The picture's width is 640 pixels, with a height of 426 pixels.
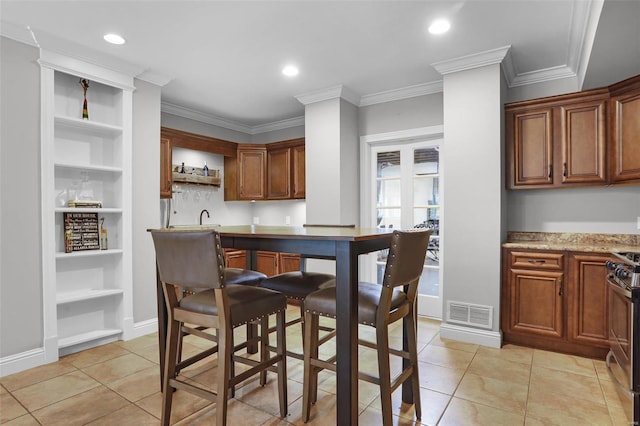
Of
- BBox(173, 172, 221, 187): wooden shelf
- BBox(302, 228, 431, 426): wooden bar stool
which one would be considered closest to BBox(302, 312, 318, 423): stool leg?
BBox(302, 228, 431, 426): wooden bar stool

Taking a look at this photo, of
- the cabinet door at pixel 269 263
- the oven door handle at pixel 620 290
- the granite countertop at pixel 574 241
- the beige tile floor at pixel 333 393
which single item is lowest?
the beige tile floor at pixel 333 393

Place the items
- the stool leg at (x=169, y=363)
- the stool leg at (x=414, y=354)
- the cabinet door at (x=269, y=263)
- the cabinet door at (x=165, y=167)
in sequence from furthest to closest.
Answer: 1. the cabinet door at (x=269, y=263)
2. the cabinet door at (x=165, y=167)
3. the stool leg at (x=414, y=354)
4. the stool leg at (x=169, y=363)

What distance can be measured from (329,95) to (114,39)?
7.28 feet

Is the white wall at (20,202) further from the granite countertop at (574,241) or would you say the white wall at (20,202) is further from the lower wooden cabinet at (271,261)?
the granite countertop at (574,241)

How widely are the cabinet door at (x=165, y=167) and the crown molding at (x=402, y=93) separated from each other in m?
2.47

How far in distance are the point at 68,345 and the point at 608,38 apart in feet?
15.8

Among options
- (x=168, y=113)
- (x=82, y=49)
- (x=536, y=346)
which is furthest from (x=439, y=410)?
(x=168, y=113)

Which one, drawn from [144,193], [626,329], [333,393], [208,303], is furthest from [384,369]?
[144,193]

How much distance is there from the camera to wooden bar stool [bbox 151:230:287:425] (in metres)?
1.71

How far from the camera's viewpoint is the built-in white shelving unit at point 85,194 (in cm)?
294

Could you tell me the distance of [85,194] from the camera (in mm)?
3289

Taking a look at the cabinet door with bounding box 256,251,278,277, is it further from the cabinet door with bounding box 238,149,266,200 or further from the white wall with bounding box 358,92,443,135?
the white wall with bounding box 358,92,443,135

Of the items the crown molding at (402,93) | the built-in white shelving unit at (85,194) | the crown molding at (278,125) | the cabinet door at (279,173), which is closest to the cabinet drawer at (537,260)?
the crown molding at (402,93)

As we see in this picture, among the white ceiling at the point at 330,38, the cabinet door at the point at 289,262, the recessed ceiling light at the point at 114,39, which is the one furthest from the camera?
the cabinet door at the point at 289,262
